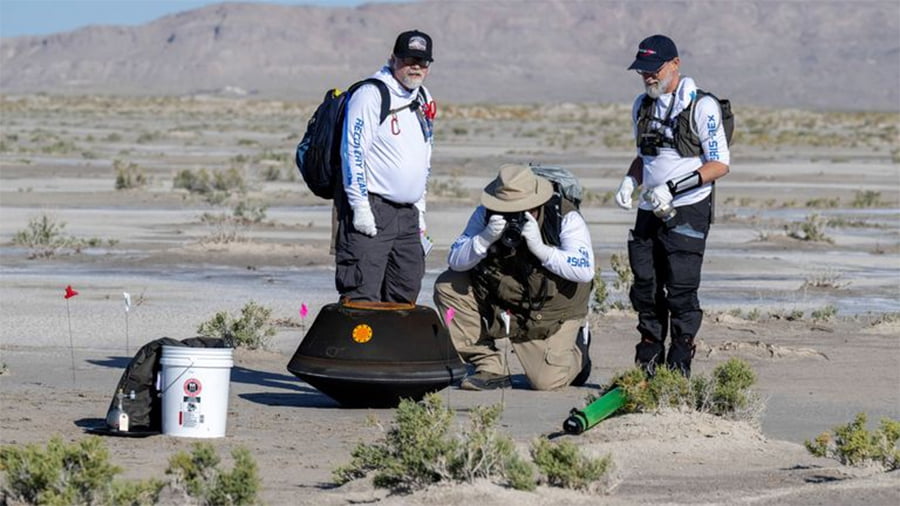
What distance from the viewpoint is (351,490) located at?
6.88 meters

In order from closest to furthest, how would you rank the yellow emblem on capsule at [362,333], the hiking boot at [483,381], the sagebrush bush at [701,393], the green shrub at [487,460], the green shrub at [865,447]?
the green shrub at [487,460]
the green shrub at [865,447]
the sagebrush bush at [701,393]
the yellow emblem on capsule at [362,333]
the hiking boot at [483,381]

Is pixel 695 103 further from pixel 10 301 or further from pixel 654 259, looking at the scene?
pixel 10 301

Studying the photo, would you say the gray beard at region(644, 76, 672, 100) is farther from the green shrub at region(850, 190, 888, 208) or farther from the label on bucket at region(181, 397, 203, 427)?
the green shrub at region(850, 190, 888, 208)

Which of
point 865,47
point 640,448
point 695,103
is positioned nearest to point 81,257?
point 695,103

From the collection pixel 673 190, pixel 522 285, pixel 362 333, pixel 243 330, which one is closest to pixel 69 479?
pixel 362 333

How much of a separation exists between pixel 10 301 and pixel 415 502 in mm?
9384

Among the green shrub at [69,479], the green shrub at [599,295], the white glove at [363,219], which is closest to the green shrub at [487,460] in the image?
the green shrub at [69,479]

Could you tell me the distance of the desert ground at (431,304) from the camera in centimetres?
761

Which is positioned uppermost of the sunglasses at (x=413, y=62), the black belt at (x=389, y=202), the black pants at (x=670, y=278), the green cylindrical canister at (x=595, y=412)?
the sunglasses at (x=413, y=62)

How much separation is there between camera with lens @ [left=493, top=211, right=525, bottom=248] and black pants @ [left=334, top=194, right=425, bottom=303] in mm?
494

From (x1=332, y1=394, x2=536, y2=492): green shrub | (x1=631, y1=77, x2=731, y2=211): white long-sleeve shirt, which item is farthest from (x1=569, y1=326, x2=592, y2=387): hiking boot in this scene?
(x1=332, y1=394, x2=536, y2=492): green shrub

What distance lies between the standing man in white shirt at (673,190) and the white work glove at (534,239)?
1.55 ft

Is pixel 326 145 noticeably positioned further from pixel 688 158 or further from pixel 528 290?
pixel 688 158

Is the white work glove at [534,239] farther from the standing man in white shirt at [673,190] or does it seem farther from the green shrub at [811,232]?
the green shrub at [811,232]
